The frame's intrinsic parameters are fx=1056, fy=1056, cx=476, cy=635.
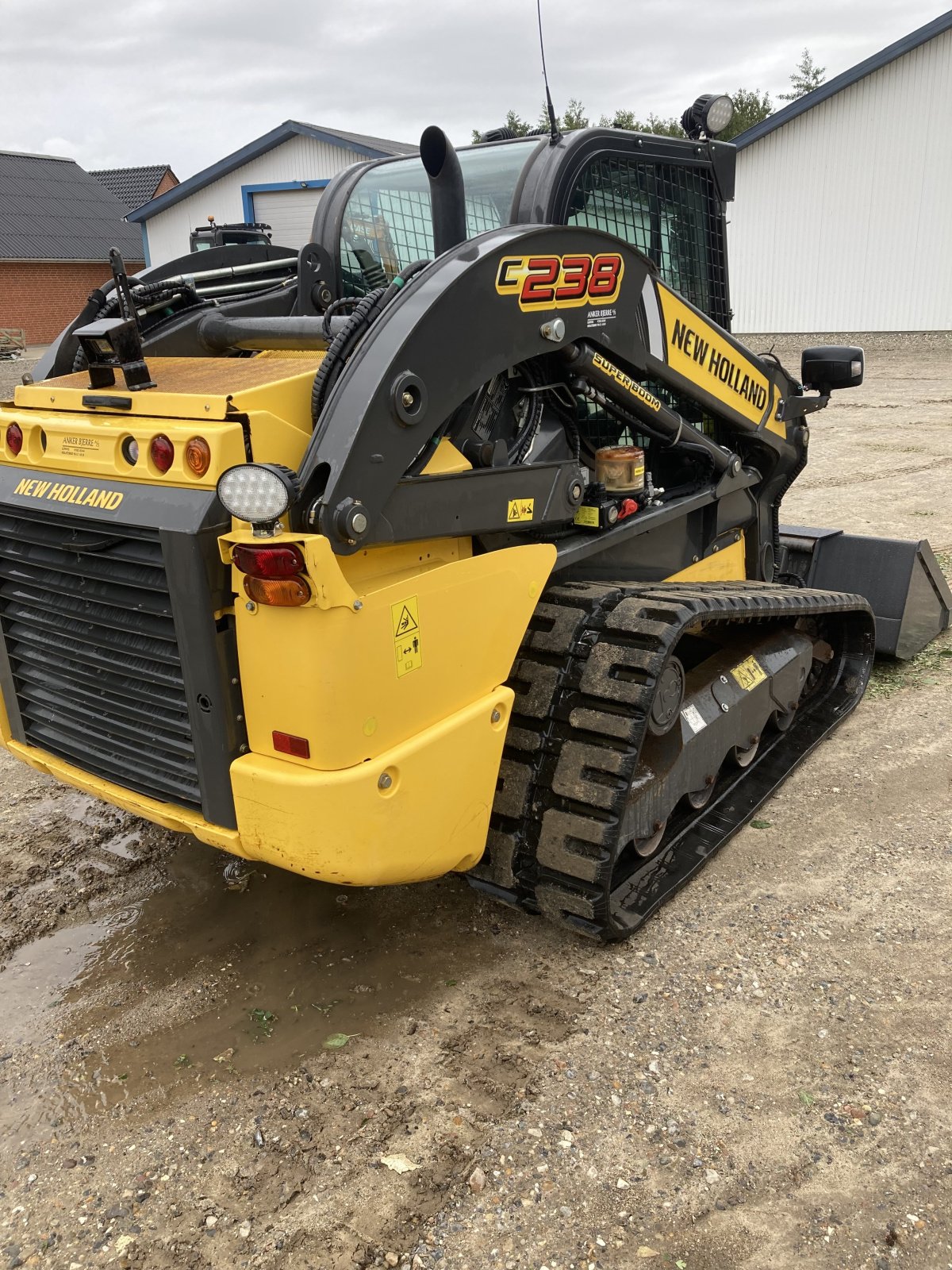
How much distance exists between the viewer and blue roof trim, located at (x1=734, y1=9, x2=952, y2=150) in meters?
19.7

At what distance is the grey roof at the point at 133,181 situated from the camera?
41.5m

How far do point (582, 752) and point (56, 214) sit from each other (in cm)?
3843

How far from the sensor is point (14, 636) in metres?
3.14

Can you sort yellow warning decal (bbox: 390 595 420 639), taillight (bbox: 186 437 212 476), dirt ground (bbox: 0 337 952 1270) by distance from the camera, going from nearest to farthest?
dirt ground (bbox: 0 337 952 1270), taillight (bbox: 186 437 212 476), yellow warning decal (bbox: 390 595 420 639)

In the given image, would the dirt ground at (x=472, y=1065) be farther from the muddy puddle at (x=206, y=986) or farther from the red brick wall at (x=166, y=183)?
the red brick wall at (x=166, y=183)

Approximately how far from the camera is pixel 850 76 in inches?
816

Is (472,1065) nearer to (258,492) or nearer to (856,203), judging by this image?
(258,492)

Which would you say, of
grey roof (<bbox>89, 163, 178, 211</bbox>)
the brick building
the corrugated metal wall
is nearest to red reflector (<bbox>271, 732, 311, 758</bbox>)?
the corrugated metal wall

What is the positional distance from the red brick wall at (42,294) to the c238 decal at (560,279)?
108 ft

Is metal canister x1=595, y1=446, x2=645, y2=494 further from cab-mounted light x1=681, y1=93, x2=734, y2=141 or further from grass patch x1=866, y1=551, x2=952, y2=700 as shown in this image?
grass patch x1=866, y1=551, x2=952, y2=700

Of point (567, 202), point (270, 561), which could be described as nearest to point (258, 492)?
point (270, 561)

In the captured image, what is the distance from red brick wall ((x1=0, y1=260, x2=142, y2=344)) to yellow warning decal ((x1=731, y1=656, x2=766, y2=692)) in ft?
108

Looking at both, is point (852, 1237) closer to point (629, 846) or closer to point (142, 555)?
point (629, 846)

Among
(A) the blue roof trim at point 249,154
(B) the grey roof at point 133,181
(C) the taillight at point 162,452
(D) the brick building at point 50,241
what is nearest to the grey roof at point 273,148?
(A) the blue roof trim at point 249,154
